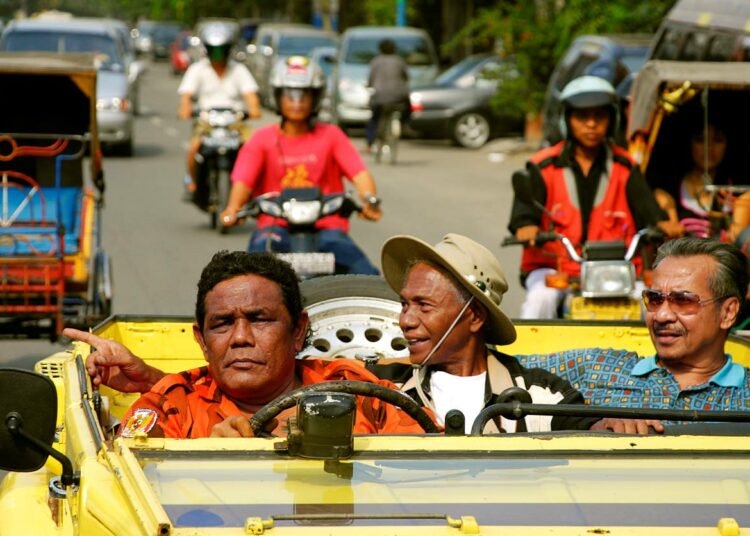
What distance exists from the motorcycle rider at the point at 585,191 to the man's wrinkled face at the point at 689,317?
2.92 m

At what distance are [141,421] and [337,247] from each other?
4.19 metres

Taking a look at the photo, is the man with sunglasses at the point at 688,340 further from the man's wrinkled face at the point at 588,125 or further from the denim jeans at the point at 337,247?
the denim jeans at the point at 337,247

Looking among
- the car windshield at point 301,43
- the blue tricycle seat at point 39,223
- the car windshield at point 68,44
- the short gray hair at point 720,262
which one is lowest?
the car windshield at point 301,43

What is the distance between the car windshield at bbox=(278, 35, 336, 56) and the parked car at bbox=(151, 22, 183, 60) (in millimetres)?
31543

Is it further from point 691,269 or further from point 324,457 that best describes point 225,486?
point 691,269

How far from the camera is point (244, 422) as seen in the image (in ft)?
11.6

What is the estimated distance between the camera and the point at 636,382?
4.88 m

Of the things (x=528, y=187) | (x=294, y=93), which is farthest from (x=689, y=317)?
(x=294, y=93)

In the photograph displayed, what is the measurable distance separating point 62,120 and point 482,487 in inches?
329

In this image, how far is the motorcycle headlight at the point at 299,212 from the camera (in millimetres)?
8047

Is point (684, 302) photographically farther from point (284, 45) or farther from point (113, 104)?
point (284, 45)

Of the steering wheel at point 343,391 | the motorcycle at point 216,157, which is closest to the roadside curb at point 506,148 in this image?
the motorcycle at point 216,157

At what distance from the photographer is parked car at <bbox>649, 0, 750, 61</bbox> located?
14.5m

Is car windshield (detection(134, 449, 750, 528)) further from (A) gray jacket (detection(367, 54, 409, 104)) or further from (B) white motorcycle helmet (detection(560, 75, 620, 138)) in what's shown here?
(A) gray jacket (detection(367, 54, 409, 104))
